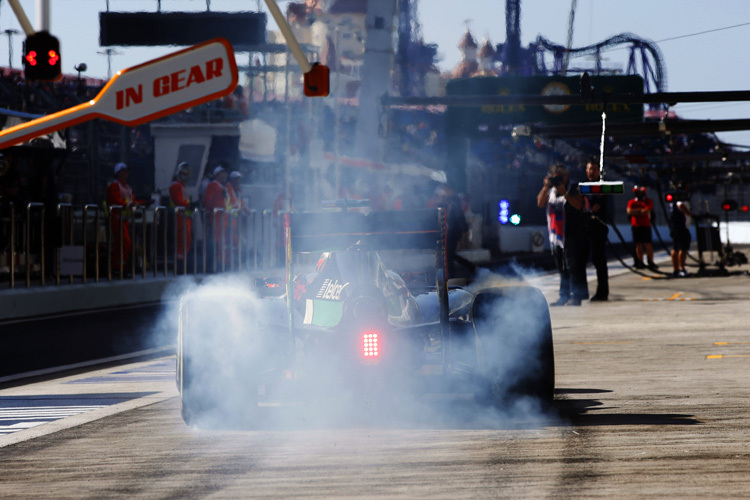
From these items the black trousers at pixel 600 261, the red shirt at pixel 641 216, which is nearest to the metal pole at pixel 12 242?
the black trousers at pixel 600 261

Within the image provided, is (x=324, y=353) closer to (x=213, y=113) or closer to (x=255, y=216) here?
(x=255, y=216)

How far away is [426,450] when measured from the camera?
21.4ft

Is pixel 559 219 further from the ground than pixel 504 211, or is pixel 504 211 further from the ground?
pixel 504 211

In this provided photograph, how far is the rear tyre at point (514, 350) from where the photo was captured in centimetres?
760

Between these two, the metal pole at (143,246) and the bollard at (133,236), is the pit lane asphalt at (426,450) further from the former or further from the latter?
the metal pole at (143,246)

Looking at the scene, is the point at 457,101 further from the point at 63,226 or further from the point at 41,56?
the point at 41,56

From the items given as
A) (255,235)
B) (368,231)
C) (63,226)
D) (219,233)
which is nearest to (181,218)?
(219,233)

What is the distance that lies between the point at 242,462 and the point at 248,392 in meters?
1.40

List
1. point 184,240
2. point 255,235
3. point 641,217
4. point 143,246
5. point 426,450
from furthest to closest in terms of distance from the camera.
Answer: point 641,217, point 255,235, point 184,240, point 143,246, point 426,450

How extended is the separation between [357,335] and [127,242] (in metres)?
13.3

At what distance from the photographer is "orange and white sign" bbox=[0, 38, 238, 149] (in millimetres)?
10164

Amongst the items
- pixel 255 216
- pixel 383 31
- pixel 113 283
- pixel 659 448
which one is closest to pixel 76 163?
pixel 383 31

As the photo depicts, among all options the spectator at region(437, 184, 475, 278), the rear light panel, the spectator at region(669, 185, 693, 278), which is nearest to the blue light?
the spectator at region(437, 184, 475, 278)

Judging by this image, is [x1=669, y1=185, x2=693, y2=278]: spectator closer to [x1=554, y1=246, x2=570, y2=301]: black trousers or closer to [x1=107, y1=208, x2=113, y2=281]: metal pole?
[x1=554, y1=246, x2=570, y2=301]: black trousers
